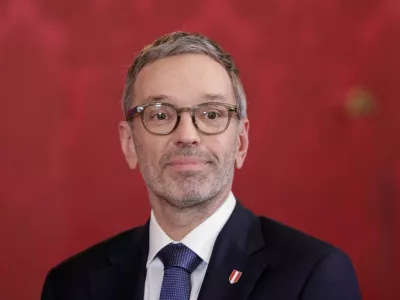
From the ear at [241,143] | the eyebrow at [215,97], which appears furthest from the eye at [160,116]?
the ear at [241,143]

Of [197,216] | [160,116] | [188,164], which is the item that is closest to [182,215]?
[197,216]

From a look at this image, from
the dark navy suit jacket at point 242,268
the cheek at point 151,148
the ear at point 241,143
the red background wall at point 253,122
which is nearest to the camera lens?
the dark navy suit jacket at point 242,268

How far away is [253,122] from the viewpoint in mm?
2625

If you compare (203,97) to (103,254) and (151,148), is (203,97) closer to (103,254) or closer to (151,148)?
(151,148)

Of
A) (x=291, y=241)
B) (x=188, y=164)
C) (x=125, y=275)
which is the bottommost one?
(x=125, y=275)

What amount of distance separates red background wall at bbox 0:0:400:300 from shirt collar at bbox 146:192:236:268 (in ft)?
2.38

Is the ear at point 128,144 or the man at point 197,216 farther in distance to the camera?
the ear at point 128,144

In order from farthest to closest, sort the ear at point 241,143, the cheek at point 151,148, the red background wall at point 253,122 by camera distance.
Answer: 1. the red background wall at point 253,122
2. the ear at point 241,143
3. the cheek at point 151,148

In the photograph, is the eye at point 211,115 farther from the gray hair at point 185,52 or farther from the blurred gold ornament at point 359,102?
the blurred gold ornament at point 359,102

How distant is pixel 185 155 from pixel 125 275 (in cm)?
39

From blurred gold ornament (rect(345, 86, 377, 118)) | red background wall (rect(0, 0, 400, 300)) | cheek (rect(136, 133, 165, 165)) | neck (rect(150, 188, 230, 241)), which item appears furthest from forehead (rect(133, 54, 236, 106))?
blurred gold ornament (rect(345, 86, 377, 118))

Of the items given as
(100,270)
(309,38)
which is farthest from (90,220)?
(309,38)

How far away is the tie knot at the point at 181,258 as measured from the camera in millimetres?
1778

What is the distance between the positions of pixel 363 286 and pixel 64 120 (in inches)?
49.0
